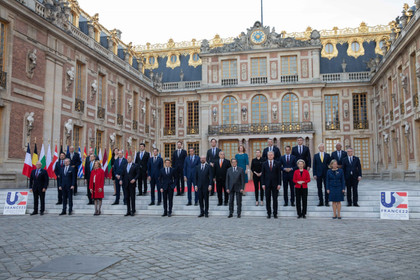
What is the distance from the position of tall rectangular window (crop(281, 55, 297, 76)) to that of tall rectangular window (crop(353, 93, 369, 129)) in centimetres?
500

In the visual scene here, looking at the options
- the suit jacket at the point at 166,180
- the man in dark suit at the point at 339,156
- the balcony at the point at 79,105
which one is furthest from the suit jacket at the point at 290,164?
the balcony at the point at 79,105

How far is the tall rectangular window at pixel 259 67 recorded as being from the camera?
96.1 ft

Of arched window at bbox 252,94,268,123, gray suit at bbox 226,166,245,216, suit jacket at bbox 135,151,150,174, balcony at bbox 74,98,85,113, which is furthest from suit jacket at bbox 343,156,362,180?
arched window at bbox 252,94,268,123

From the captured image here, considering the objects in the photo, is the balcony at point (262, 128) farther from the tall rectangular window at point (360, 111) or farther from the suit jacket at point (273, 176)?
the suit jacket at point (273, 176)

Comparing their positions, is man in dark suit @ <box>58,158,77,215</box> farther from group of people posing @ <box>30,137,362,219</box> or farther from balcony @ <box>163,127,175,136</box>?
balcony @ <box>163,127,175,136</box>

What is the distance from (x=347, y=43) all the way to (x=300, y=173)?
2473 centimetres

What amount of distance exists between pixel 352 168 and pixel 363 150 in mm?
19411

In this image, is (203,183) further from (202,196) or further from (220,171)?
(220,171)

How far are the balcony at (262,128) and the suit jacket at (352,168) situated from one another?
17.6 meters

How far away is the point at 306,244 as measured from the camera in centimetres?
607

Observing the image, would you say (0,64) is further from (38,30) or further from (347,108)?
(347,108)

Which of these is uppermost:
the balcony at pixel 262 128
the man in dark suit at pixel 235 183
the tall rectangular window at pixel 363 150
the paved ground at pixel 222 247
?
the balcony at pixel 262 128

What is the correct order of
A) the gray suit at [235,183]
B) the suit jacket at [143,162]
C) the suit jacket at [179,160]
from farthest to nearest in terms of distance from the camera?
the suit jacket at [143,162] < the suit jacket at [179,160] < the gray suit at [235,183]

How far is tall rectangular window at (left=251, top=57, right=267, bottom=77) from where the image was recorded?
29297 millimetres
